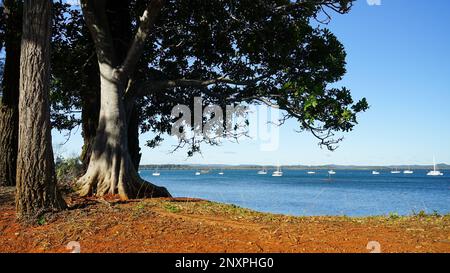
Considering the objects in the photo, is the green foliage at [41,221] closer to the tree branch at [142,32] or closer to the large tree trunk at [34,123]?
the large tree trunk at [34,123]

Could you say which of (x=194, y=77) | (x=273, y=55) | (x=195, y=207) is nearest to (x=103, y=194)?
(x=195, y=207)

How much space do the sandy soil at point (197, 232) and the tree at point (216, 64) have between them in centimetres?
293

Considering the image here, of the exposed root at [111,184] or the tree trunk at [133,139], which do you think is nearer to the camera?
the exposed root at [111,184]

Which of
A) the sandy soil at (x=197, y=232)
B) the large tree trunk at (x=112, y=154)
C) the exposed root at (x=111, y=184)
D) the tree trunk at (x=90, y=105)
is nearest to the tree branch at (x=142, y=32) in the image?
the large tree trunk at (x=112, y=154)

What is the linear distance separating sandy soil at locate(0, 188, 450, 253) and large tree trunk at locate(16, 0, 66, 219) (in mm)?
540

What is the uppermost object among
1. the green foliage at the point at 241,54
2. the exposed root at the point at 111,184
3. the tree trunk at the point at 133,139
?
the green foliage at the point at 241,54

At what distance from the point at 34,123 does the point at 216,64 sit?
8321 millimetres

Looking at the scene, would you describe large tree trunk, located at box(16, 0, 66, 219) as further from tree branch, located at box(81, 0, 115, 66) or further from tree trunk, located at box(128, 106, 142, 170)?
tree trunk, located at box(128, 106, 142, 170)

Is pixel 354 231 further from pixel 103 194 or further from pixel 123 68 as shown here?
pixel 123 68

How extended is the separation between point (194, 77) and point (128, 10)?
3523mm

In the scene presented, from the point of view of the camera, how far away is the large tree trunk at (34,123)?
30.8 feet

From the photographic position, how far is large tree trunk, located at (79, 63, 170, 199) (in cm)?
1280

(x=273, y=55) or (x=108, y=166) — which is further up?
(x=273, y=55)
